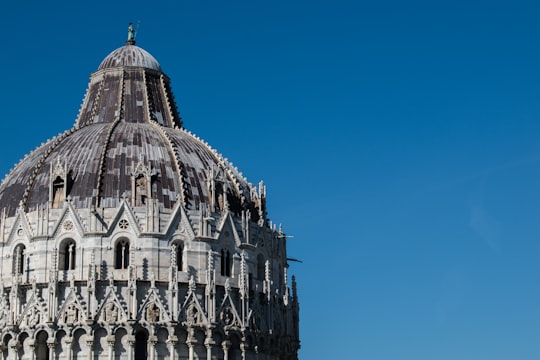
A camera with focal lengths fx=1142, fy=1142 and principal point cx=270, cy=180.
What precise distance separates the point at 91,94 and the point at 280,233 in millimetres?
19685

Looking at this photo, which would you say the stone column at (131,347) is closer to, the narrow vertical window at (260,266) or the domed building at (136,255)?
the domed building at (136,255)

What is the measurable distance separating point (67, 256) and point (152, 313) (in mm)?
7805

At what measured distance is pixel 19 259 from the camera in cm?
8306

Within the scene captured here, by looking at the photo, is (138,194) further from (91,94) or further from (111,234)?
(91,94)

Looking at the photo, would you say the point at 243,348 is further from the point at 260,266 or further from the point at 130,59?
the point at 130,59

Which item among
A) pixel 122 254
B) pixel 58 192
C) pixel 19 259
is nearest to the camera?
pixel 122 254

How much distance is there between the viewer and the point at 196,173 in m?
86.6

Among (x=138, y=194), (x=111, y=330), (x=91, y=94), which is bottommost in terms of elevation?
(x=111, y=330)

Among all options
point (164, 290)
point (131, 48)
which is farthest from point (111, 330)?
point (131, 48)

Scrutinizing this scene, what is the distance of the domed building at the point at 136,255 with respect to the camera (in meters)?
79.1

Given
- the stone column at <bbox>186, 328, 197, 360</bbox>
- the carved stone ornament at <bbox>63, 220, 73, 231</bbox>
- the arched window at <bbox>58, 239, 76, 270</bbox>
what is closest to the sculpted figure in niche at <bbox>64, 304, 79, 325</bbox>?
the arched window at <bbox>58, 239, 76, 270</bbox>

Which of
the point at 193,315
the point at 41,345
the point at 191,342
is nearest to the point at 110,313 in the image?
the point at 41,345

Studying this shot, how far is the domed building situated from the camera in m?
79.1

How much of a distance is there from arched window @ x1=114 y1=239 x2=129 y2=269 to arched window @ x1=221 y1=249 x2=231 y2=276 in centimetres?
721
